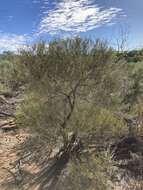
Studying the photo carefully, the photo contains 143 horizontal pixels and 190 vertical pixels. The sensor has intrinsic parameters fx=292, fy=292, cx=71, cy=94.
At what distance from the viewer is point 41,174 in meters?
7.64

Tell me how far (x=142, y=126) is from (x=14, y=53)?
4.65 m

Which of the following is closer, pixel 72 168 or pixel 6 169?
pixel 72 168

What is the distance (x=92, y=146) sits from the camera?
8602mm

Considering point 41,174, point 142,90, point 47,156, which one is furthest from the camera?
point 142,90

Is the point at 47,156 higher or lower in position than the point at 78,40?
lower

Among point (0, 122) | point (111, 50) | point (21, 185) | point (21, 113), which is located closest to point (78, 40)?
point (111, 50)

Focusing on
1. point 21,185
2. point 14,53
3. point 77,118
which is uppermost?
point 14,53

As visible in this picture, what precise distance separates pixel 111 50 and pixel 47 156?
3715 mm

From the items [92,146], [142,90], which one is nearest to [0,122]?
[92,146]

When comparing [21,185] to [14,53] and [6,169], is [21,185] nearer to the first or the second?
[6,169]

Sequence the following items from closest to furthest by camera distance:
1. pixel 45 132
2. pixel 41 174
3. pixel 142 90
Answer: pixel 41 174
pixel 45 132
pixel 142 90

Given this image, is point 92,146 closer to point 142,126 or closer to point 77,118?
point 77,118

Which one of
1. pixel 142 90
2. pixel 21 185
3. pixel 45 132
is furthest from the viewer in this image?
pixel 142 90

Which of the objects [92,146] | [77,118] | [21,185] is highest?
[77,118]
